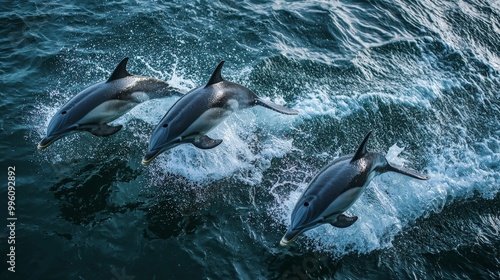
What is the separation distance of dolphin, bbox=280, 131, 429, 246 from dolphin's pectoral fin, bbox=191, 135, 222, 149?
246 cm

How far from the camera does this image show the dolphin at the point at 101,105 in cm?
930

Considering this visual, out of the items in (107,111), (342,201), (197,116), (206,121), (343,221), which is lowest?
(343,221)

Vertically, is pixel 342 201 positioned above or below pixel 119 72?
below

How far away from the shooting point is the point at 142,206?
989cm

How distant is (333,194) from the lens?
8461 millimetres

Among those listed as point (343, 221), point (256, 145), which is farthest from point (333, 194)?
point (256, 145)

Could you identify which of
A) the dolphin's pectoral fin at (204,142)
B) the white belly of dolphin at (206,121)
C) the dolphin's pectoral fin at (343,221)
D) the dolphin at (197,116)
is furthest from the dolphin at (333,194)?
the white belly of dolphin at (206,121)

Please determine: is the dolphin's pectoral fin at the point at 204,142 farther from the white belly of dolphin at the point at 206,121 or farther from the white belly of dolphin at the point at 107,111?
the white belly of dolphin at the point at 107,111

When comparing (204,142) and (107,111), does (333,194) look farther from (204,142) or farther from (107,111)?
(107,111)

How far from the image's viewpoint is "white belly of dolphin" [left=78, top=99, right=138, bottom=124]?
378 inches

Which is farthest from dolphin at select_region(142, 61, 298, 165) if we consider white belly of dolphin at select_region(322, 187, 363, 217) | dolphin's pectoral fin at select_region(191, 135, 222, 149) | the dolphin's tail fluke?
the dolphin's tail fluke

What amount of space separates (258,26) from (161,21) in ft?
11.2

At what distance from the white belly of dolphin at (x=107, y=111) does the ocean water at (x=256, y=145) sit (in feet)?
4.20

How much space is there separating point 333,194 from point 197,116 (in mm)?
3365
